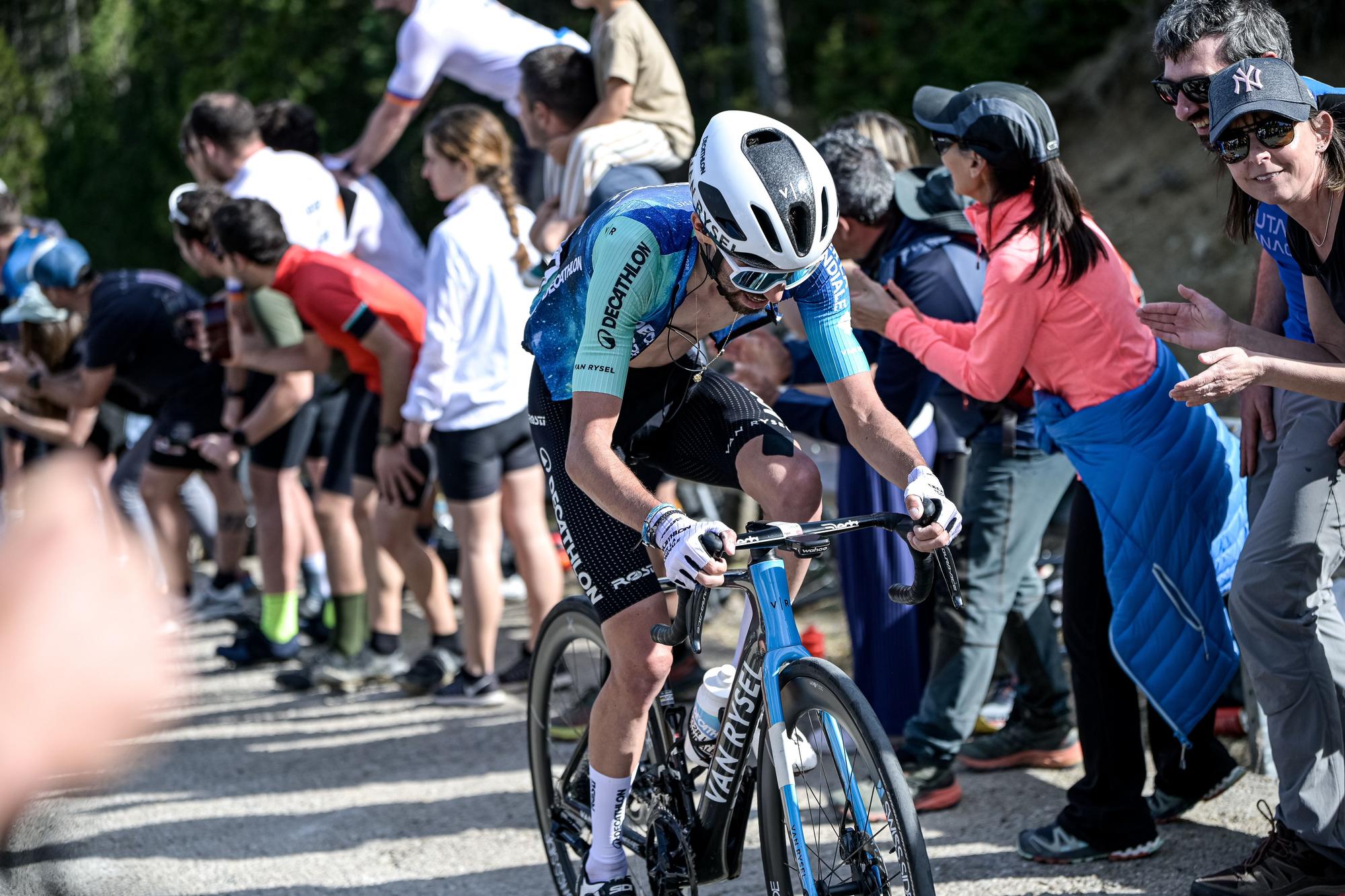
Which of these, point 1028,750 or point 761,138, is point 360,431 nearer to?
point 1028,750

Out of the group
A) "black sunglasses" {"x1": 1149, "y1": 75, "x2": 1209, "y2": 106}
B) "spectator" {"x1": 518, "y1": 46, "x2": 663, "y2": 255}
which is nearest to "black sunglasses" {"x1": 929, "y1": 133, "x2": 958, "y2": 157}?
"black sunglasses" {"x1": 1149, "y1": 75, "x2": 1209, "y2": 106}

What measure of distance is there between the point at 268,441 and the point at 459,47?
2.22 meters

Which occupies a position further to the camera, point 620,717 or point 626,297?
point 620,717

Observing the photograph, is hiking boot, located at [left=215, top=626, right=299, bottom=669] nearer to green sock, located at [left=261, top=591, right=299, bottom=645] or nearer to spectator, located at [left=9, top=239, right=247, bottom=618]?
green sock, located at [left=261, top=591, right=299, bottom=645]

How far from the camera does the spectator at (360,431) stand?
6.20 metres

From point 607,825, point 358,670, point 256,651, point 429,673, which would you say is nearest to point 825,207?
point 607,825

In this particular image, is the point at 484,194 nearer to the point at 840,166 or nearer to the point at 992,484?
the point at 840,166

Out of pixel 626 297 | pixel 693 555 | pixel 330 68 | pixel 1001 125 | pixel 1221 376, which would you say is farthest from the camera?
pixel 330 68

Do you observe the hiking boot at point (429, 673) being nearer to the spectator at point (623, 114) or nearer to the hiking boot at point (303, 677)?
the hiking boot at point (303, 677)

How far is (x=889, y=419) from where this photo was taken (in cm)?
334

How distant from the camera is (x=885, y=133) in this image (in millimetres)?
5152

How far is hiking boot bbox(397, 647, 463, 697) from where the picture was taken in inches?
257

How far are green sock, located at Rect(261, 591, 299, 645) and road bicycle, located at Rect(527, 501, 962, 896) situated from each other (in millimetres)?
3739

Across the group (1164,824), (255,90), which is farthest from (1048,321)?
(255,90)
